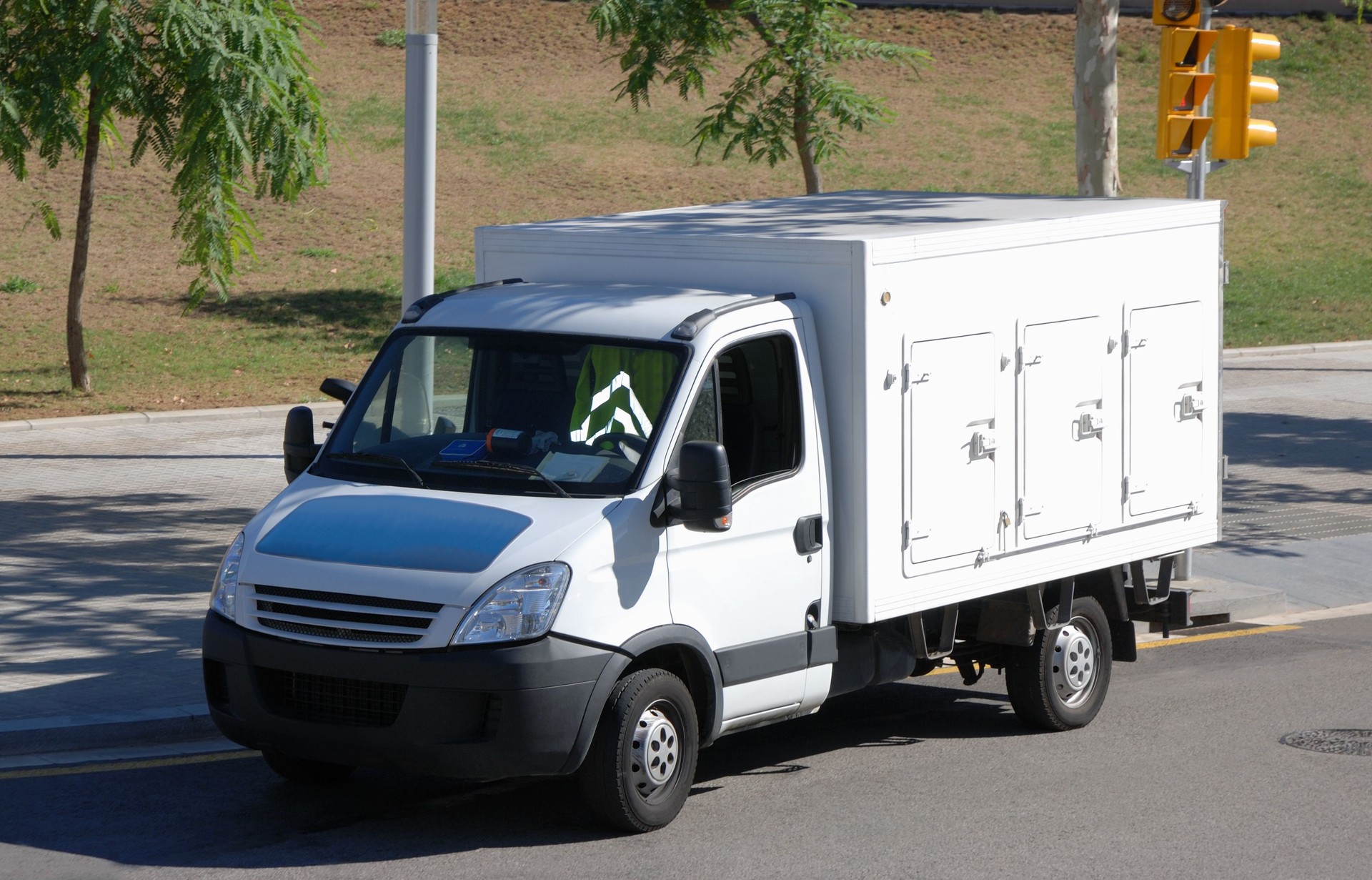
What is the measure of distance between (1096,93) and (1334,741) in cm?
780

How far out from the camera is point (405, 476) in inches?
288

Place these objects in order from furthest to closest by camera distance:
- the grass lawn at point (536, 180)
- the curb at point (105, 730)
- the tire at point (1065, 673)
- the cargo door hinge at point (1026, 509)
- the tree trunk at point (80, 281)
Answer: the grass lawn at point (536, 180), the tree trunk at point (80, 281), the tire at point (1065, 673), the cargo door hinge at point (1026, 509), the curb at point (105, 730)

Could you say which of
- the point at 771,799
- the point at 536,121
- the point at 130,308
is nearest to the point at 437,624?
the point at 771,799

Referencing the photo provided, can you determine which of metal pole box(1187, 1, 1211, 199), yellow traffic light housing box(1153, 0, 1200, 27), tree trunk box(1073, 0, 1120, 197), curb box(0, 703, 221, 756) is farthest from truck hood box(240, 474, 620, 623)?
tree trunk box(1073, 0, 1120, 197)

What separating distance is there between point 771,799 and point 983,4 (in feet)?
149

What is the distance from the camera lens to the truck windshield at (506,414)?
23.5ft

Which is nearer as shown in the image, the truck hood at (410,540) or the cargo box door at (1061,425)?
the truck hood at (410,540)

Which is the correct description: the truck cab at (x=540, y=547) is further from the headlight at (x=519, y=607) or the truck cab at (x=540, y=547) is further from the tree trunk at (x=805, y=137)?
the tree trunk at (x=805, y=137)

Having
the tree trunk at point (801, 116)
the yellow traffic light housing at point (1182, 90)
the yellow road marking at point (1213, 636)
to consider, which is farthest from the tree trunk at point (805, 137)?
the yellow road marking at point (1213, 636)

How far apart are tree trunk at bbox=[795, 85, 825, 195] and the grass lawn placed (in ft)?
20.2

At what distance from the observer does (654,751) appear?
708 centimetres

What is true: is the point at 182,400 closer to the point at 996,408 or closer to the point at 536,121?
the point at 996,408

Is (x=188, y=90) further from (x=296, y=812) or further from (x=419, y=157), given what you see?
(x=296, y=812)

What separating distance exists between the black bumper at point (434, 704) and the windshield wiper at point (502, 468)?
72 cm
